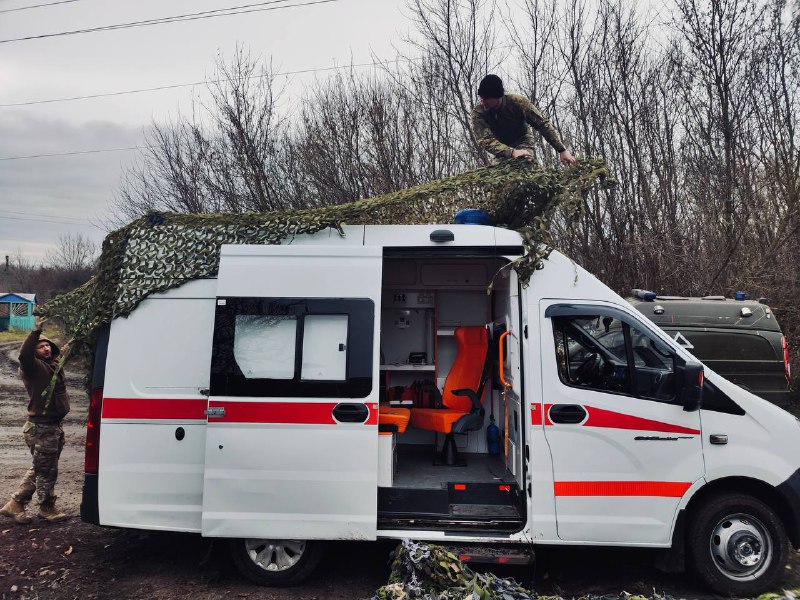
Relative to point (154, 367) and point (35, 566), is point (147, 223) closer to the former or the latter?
point (154, 367)

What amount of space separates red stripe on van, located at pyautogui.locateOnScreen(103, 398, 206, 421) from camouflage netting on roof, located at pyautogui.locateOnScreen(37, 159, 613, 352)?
600 millimetres

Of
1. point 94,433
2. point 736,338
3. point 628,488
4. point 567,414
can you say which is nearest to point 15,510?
point 94,433

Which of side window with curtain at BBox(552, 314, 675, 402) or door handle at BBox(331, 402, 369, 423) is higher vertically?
side window with curtain at BBox(552, 314, 675, 402)

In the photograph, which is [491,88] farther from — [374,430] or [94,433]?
[94,433]

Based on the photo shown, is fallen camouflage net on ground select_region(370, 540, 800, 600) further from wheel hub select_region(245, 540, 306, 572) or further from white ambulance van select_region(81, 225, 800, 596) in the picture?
wheel hub select_region(245, 540, 306, 572)

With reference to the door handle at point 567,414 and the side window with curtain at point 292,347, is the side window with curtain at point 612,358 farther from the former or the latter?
the side window with curtain at point 292,347

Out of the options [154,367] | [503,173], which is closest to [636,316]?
[503,173]

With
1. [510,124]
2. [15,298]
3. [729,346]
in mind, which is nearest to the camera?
[510,124]

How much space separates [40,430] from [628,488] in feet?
17.6

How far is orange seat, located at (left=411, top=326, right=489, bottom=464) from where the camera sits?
5.20 metres

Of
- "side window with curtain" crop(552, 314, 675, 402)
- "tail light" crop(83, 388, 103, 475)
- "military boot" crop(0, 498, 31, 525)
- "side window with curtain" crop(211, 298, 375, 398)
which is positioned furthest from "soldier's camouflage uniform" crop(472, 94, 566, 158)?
"military boot" crop(0, 498, 31, 525)

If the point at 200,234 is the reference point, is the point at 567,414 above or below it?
below

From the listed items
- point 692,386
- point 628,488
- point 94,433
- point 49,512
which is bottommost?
point 49,512

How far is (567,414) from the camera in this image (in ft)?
13.3
